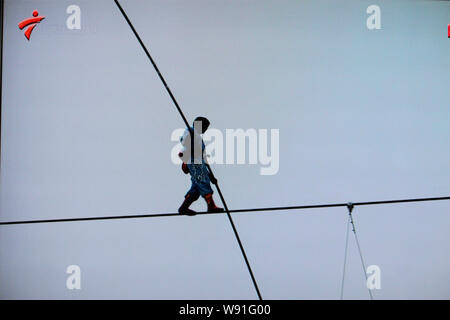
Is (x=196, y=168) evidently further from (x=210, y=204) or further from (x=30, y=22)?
(x=30, y=22)

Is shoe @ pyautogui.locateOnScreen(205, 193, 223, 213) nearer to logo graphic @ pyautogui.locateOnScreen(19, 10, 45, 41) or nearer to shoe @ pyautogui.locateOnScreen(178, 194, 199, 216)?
shoe @ pyautogui.locateOnScreen(178, 194, 199, 216)

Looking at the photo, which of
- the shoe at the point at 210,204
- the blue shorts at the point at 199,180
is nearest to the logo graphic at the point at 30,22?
the blue shorts at the point at 199,180

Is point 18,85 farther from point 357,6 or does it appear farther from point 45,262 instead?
point 357,6

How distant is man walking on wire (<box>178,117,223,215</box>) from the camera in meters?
2.71

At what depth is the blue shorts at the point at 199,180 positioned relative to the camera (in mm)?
2709

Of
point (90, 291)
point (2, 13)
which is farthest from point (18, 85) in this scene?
point (90, 291)

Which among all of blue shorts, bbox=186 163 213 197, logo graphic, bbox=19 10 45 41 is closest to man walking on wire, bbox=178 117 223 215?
blue shorts, bbox=186 163 213 197

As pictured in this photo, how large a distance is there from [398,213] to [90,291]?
153cm

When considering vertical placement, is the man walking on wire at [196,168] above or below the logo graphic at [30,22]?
below

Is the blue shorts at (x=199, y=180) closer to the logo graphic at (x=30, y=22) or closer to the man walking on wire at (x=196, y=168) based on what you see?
the man walking on wire at (x=196, y=168)

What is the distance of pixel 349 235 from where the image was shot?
9.14 feet

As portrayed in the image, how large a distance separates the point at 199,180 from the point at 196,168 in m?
0.06

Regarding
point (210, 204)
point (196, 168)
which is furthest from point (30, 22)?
point (210, 204)

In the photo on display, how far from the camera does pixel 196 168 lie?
107 inches
